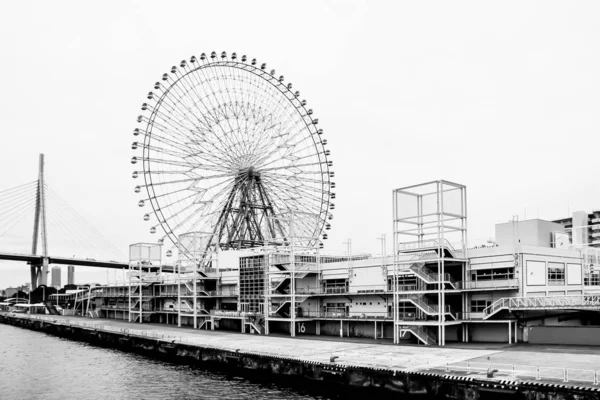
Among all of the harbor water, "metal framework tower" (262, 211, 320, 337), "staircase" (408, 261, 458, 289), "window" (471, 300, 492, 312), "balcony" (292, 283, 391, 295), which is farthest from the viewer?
"metal framework tower" (262, 211, 320, 337)

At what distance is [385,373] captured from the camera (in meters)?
37.9

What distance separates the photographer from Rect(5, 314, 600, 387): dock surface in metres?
33.5

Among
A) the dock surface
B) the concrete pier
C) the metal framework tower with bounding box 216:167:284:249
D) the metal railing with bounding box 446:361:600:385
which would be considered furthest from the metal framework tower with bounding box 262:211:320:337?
the metal railing with bounding box 446:361:600:385

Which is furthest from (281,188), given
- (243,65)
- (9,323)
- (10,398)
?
(9,323)

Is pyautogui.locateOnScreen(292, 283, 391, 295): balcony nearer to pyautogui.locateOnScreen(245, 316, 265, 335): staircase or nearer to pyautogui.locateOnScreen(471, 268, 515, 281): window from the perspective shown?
pyautogui.locateOnScreen(245, 316, 265, 335): staircase

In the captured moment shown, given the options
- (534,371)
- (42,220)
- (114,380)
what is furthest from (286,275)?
(42,220)

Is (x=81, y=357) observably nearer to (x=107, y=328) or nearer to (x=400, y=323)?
(x=107, y=328)

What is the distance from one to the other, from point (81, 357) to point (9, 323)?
3168 inches

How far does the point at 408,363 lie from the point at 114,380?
23347mm

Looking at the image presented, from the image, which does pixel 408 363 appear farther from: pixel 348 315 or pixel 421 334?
Result: pixel 348 315

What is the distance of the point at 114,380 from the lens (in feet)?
160

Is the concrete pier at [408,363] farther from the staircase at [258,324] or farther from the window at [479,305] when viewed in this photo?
the staircase at [258,324]

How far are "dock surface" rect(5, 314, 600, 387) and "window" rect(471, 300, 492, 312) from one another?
11.4ft

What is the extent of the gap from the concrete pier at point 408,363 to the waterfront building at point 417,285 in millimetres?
3936
